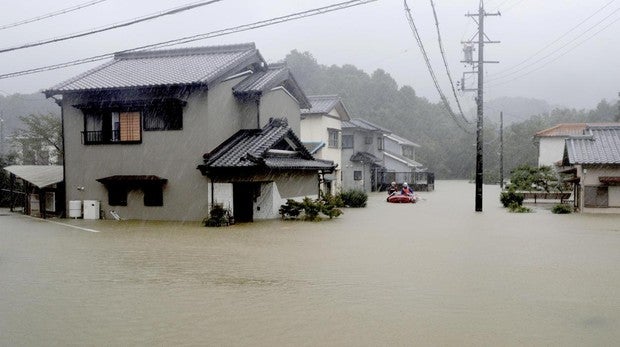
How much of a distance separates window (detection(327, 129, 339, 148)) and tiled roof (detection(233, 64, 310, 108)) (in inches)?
378

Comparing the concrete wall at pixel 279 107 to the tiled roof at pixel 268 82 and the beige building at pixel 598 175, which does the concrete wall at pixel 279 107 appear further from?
the beige building at pixel 598 175

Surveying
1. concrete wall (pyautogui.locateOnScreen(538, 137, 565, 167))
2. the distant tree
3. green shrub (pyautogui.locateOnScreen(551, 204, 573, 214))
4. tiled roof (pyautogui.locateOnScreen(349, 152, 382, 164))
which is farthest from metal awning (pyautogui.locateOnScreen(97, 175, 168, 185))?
concrete wall (pyautogui.locateOnScreen(538, 137, 565, 167))

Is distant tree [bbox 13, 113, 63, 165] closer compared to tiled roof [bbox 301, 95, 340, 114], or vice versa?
tiled roof [bbox 301, 95, 340, 114]

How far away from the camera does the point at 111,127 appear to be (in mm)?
22641

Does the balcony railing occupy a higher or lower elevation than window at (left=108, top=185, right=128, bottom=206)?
higher

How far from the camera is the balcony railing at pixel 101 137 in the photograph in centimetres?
2242

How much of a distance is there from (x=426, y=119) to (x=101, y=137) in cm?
7945

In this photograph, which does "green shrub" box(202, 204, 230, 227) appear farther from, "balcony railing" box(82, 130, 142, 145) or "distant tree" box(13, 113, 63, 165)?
"distant tree" box(13, 113, 63, 165)

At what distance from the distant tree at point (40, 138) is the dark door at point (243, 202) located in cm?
2301

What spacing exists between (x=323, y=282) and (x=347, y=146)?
121 feet

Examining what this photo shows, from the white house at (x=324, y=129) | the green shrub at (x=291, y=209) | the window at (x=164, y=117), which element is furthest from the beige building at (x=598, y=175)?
the window at (x=164, y=117)

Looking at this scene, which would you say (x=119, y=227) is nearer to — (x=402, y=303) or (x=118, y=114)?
(x=118, y=114)

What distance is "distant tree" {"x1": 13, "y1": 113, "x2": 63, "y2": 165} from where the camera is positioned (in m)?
39.3

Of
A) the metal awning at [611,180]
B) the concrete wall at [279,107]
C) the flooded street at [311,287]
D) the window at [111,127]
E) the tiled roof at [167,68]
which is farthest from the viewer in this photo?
the metal awning at [611,180]
